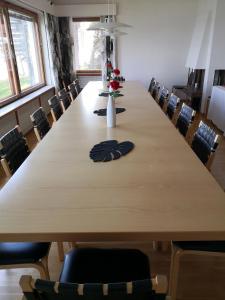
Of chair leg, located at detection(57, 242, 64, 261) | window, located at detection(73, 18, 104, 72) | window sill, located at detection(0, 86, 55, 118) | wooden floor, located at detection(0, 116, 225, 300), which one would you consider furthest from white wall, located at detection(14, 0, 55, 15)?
wooden floor, located at detection(0, 116, 225, 300)

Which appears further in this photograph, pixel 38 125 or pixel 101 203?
pixel 38 125

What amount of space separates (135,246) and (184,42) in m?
5.41

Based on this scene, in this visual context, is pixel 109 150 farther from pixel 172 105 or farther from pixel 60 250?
pixel 172 105

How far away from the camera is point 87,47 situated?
618 cm

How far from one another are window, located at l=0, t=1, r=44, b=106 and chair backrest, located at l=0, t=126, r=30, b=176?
87.5 inches

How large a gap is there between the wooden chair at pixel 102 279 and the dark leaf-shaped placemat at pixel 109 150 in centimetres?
51

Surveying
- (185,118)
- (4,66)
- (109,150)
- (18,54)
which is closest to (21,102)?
(4,66)

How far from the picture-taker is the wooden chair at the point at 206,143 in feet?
5.05

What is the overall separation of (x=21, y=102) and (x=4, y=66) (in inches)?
23.8

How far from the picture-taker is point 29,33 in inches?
193

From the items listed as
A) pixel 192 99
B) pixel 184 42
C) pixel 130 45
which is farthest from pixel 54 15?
pixel 192 99

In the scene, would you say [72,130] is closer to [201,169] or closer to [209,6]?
[201,169]

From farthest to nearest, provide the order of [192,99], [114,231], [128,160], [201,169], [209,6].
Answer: [192,99] → [209,6] → [128,160] → [201,169] → [114,231]

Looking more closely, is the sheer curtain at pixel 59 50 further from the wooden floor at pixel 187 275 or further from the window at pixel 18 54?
the wooden floor at pixel 187 275
